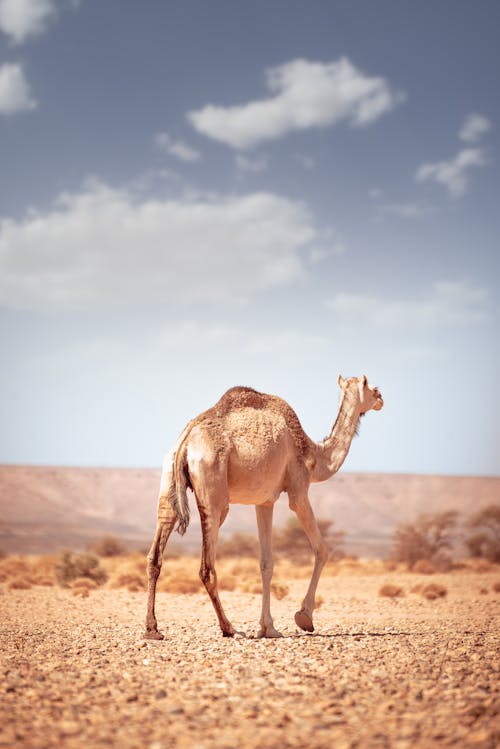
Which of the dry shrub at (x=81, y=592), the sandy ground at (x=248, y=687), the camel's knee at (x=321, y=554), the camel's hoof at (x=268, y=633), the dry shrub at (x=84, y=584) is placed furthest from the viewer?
the dry shrub at (x=84, y=584)

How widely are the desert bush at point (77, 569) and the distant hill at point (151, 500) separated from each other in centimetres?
4321

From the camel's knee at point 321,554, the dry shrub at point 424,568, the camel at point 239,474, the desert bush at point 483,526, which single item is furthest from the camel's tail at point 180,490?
the desert bush at point 483,526

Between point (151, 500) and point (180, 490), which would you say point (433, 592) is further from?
point (151, 500)

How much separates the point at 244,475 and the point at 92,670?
3509 mm

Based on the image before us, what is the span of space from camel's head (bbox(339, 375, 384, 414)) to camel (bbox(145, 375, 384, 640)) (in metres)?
1.26

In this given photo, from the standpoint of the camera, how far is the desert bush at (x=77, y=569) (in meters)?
23.2

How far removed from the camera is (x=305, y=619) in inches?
413

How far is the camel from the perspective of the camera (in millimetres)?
9547

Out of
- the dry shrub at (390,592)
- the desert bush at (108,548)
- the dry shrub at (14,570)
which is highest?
the dry shrub at (390,592)

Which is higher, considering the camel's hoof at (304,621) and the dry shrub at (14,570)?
the camel's hoof at (304,621)

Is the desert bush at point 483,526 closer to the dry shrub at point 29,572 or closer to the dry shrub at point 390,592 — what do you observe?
the dry shrub at point 390,592

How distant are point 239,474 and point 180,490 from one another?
0.89 meters

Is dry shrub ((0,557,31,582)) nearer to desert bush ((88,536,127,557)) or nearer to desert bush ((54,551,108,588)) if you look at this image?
desert bush ((54,551,108,588))

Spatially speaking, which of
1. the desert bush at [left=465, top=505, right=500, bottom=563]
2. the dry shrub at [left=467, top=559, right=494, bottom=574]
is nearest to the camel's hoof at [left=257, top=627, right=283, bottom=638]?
the dry shrub at [left=467, top=559, right=494, bottom=574]
